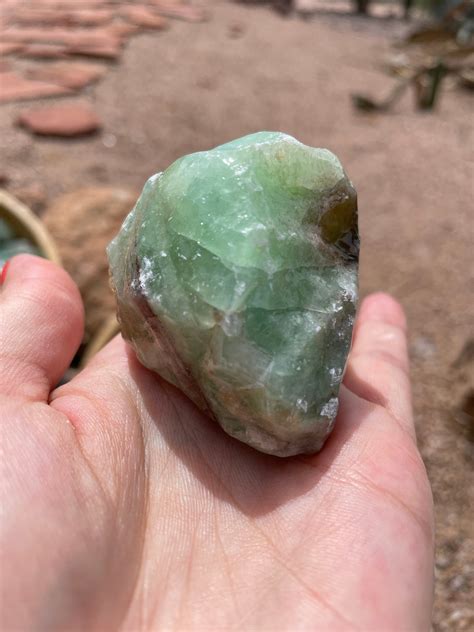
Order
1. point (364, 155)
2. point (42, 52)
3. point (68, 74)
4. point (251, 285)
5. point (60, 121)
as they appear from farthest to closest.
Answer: point (42, 52)
point (68, 74)
point (364, 155)
point (60, 121)
point (251, 285)

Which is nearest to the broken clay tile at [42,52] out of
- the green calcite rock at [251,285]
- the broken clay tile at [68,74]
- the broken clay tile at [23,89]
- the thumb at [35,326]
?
the broken clay tile at [68,74]

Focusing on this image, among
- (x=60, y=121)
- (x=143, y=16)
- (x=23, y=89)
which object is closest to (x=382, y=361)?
(x=60, y=121)

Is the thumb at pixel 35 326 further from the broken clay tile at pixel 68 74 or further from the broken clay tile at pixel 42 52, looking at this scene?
the broken clay tile at pixel 42 52

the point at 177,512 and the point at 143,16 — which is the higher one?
the point at 177,512

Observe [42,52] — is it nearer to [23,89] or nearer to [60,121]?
[23,89]

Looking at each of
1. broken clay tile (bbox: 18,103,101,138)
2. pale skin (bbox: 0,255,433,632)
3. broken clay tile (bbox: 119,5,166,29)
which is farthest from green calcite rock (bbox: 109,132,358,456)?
broken clay tile (bbox: 119,5,166,29)

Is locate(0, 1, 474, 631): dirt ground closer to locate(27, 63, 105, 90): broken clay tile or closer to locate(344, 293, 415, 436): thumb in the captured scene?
locate(27, 63, 105, 90): broken clay tile

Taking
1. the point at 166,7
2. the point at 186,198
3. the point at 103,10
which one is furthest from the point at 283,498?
the point at 166,7

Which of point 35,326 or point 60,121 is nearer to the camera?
point 35,326
